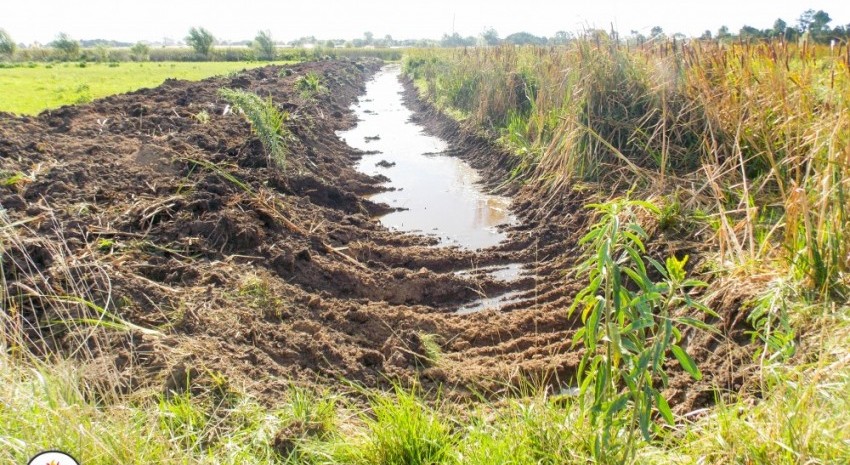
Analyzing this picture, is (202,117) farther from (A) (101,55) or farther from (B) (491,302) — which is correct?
(A) (101,55)

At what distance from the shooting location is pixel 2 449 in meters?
2.08

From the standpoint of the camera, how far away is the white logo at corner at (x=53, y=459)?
1.84 m

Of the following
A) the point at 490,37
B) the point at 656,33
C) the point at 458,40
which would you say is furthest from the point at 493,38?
the point at 656,33

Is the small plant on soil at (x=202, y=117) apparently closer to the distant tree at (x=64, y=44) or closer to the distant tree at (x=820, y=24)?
the distant tree at (x=820, y=24)

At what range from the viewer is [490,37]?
56.2 ft

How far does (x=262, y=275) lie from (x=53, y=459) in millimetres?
2597

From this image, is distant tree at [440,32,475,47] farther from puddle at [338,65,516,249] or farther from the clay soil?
the clay soil

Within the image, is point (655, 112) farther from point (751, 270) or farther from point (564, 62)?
point (751, 270)

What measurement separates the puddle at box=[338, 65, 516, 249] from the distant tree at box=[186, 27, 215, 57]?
3211 cm

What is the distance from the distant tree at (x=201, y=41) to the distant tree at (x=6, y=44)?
1082cm

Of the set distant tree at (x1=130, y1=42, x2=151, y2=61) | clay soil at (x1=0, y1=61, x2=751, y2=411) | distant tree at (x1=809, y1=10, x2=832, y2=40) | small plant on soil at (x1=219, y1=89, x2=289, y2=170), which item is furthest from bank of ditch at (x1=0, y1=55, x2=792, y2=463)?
distant tree at (x1=130, y1=42, x2=151, y2=61)

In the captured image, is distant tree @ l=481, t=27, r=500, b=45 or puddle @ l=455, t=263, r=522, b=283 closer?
puddle @ l=455, t=263, r=522, b=283

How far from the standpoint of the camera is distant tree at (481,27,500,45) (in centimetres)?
1568

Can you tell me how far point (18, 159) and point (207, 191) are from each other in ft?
7.46
